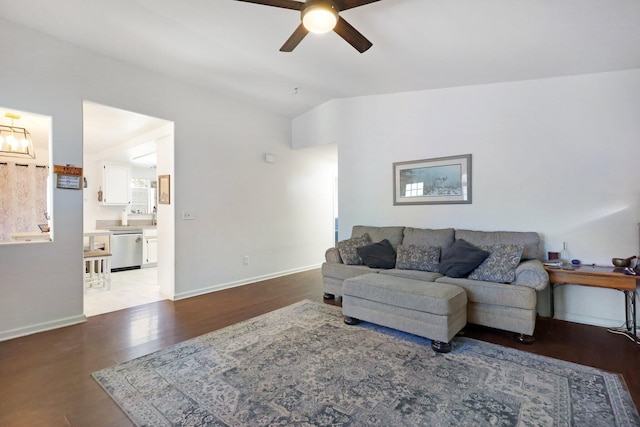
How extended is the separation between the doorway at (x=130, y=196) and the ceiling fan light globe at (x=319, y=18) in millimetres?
2637

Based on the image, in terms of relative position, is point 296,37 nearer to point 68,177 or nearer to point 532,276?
point 68,177

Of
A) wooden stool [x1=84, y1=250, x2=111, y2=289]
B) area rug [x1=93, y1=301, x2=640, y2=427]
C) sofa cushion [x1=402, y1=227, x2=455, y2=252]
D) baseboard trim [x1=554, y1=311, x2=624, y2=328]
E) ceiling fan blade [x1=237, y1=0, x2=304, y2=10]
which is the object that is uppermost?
ceiling fan blade [x1=237, y1=0, x2=304, y2=10]

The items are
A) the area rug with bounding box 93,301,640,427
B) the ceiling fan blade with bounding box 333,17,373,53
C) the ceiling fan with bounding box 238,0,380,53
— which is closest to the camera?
the area rug with bounding box 93,301,640,427

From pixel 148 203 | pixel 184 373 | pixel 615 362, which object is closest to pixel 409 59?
pixel 615 362

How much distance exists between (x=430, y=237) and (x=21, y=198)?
21.0 feet

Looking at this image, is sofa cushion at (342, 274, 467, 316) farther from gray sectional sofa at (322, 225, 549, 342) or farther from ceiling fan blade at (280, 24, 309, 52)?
ceiling fan blade at (280, 24, 309, 52)

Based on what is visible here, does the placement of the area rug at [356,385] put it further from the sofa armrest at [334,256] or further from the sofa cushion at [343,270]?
the sofa armrest at [334,256]

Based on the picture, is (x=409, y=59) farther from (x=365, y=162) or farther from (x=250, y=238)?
(x=250, y=238)

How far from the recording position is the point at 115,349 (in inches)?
102

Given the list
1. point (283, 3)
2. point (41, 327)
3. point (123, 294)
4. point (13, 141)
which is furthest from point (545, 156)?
point (13, 141)

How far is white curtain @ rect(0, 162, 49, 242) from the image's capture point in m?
4.84

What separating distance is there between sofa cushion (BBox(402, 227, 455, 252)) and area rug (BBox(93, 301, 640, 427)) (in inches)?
48.9

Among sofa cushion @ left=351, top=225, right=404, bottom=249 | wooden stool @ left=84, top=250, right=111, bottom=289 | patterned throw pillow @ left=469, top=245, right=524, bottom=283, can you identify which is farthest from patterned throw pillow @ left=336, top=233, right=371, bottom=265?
wooden stool @ left=84, top=250, right=111, bottom=289

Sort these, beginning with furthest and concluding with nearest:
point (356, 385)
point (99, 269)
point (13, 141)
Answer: point (99, 269)
point (13, 141)
point (356, 385)
